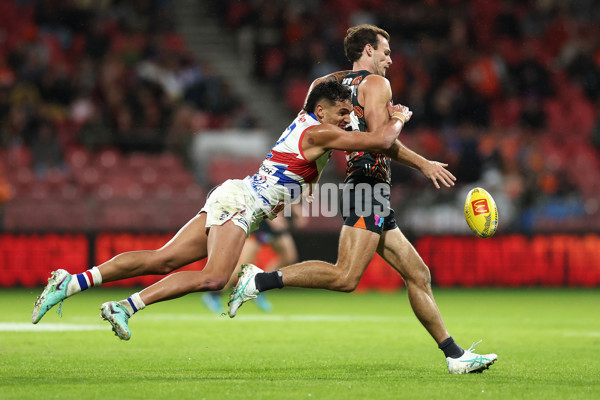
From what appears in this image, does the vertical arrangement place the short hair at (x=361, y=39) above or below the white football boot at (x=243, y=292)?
above

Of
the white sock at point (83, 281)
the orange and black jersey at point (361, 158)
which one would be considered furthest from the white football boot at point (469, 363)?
the white sock at point (83, 281)

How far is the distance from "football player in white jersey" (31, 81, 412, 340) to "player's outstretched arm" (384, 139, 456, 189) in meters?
0.26

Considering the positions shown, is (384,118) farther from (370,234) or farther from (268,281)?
(268,281)

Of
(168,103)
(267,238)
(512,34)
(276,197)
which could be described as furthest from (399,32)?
(276,197)

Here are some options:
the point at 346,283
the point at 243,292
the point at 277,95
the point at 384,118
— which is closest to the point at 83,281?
the point at 243,292

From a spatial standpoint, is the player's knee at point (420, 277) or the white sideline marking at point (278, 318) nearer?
the player's knee at point (420, 277)

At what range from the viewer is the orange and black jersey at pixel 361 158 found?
788 centimetres

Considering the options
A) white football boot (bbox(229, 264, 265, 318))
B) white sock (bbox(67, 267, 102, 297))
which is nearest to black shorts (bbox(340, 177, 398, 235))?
white football boot (bbox(229, 264, 265, 318))

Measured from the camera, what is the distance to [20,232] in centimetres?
1662

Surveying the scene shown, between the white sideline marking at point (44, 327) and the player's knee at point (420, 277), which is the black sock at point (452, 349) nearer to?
the player's knee at point (420, 277)

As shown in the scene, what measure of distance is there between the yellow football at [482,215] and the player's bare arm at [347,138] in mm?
1053

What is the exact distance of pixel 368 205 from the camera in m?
7.66

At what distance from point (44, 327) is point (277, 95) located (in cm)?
1136

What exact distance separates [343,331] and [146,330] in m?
2.34
